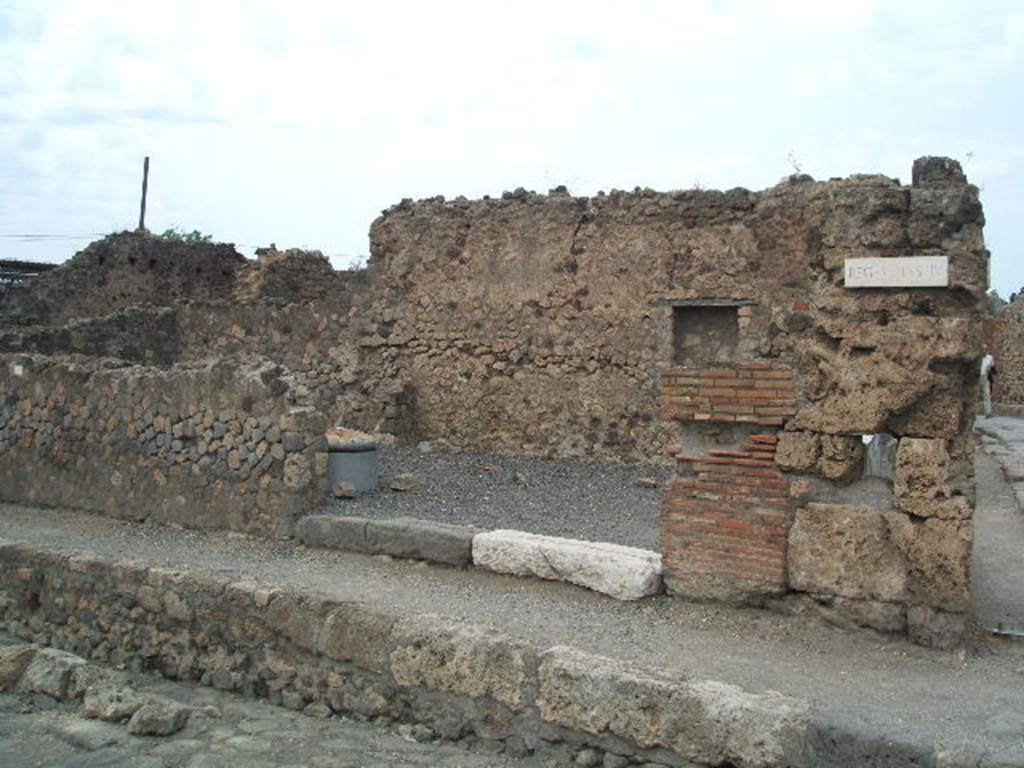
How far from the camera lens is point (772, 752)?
13.3 feet

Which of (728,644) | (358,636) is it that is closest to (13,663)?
(358,636)

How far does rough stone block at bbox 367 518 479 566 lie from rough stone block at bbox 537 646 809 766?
72.5 inches

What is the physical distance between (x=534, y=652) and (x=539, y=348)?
7.22 m

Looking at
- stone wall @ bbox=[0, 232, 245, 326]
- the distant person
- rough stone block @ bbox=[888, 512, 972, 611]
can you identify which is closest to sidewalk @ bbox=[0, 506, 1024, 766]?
rough stone block @ bbox=[888, 512, 972, 611]

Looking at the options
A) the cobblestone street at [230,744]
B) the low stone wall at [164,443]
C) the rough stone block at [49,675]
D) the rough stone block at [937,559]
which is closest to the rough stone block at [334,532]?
the low stone wall at [164,443]

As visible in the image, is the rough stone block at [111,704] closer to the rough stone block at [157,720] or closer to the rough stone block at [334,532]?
the rough stone block at [157,720]

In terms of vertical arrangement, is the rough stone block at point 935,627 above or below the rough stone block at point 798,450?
below

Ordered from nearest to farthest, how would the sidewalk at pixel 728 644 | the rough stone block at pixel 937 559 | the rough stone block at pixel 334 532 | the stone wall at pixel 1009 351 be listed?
the sidewalk at pixel 728 644 → the rough stone block at pixel 937 559 → the rough stone block at pixel 334 532 → the stone wall at pixel 1009 351

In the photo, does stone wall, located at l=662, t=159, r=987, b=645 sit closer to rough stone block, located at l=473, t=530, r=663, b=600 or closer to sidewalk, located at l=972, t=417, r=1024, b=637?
rough stone block, located at l=473, t=530, r=663, b=600

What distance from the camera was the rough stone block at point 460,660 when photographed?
4.89 metres

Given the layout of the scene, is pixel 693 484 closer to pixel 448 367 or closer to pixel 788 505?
pixel 788 505

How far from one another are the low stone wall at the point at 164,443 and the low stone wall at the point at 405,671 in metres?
1.11

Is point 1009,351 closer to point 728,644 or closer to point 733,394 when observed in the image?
point 733,394

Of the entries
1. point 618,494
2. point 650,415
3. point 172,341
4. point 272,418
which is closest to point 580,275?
point 650,415
